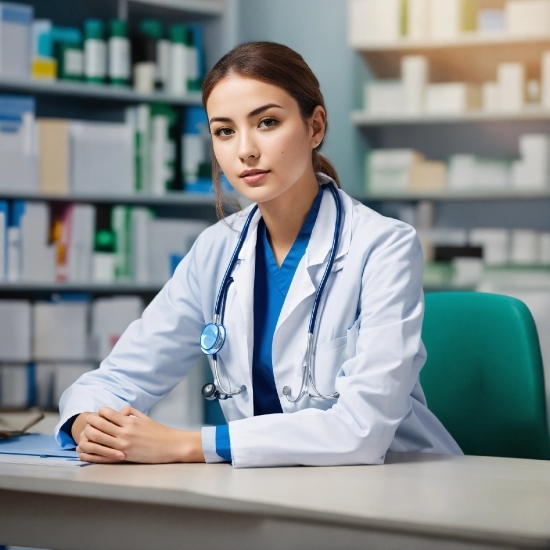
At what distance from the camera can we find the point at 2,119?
11.6ft

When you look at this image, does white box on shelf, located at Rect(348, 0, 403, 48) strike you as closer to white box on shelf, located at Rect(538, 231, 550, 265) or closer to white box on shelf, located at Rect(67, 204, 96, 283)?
white box on shelf, located at Rect(538, 231, 550, 265)

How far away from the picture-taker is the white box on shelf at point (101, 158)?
3.67 meters

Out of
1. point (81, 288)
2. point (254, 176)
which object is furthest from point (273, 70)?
point (81, 288)

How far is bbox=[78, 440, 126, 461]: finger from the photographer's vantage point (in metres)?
1.20

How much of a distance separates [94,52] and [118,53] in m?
0.10

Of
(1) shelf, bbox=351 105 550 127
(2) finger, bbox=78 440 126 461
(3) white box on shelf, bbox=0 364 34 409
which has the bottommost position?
(3) white box on shelf, bbox=0 364 34 409

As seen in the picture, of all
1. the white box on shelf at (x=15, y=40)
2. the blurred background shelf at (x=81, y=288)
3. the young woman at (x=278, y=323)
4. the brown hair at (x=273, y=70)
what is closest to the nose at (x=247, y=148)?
the young woman at (x=278, y=323)

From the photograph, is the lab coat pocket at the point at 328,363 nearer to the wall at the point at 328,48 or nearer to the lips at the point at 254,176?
the lips at the point at 254,176

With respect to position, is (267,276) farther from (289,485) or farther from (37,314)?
(37,314)

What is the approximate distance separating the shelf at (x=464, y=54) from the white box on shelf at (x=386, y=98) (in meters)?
0.18

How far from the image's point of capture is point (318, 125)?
1.54 m

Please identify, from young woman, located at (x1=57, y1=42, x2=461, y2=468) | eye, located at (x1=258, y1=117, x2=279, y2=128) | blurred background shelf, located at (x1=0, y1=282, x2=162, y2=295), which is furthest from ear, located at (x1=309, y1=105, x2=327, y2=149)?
blurred background shelf, located at (x1=0, y1=282, x2=162, y2=295)

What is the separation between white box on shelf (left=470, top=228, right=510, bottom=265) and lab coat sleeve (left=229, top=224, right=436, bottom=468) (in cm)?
274

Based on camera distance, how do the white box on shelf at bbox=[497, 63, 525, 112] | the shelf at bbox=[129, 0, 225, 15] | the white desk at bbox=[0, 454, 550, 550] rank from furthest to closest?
the white box on shelf at bbox=[497, 63, 525, 112] → the shelf at bbox=[129, 0, 225, 15] → the white desk at bbox=[0, 454, 550, 550]
